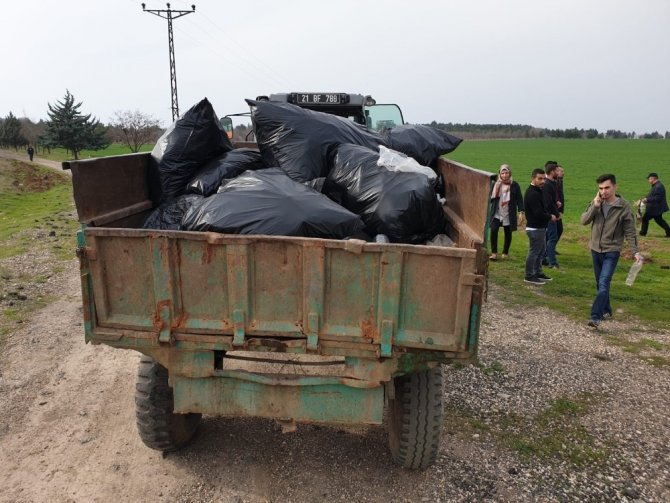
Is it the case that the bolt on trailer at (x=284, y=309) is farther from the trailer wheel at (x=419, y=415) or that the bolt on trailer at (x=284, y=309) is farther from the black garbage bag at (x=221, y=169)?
the black garbage bag at (x=221, y=169)

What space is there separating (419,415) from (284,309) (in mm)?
1027

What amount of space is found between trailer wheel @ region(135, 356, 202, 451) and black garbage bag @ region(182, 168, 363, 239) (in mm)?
846

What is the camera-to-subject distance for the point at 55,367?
4270 mm

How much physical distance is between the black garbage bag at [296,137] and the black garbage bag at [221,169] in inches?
4.9

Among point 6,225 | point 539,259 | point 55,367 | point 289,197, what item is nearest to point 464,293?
point 289,197

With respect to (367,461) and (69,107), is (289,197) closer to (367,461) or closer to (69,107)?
(367,461)

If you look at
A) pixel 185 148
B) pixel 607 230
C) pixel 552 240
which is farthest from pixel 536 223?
pixel 185 148

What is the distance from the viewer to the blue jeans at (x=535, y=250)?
701 cm

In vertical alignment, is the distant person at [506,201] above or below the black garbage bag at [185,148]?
below

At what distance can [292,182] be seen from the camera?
2961 mm

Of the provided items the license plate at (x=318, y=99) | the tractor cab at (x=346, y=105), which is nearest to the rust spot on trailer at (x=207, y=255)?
the tractor cab at (x=346, y=105)

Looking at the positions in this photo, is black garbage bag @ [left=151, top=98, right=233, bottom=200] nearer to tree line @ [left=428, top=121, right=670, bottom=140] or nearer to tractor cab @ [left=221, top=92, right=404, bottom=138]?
tractor cab @ [left=221, top=92, right=404, bottom=138]

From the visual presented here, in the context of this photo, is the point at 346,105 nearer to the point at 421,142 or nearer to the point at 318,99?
the point at 318,99

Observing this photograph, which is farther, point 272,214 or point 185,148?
point 185,148
